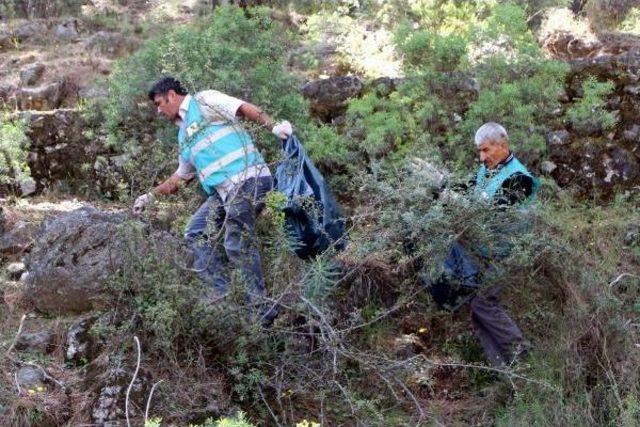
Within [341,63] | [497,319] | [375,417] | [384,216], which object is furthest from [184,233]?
[341,63]

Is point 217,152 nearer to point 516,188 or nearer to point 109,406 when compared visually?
point 109,406

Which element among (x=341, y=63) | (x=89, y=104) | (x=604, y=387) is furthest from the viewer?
(x=341, y=63)

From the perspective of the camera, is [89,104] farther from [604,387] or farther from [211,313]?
[604,387]

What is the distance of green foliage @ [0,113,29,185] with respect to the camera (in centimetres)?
670

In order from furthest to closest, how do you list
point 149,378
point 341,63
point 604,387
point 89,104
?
point 341,63
point 89,104
point 604,387
point 149,378

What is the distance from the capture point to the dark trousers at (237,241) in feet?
13.9

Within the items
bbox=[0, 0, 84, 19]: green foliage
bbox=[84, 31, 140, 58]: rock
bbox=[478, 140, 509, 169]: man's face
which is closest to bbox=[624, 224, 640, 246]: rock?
bbox=[478, 140, 509, 169]: man's face

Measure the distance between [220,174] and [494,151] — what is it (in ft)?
5.59

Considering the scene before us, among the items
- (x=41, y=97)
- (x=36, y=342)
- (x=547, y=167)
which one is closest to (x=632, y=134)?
(x=547, y=167)

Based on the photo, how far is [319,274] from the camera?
12.9ft

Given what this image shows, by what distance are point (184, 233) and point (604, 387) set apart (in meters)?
2.69

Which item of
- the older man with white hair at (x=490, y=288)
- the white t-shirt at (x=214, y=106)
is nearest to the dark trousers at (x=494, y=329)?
the older man with white hair at (x=490, y=288)

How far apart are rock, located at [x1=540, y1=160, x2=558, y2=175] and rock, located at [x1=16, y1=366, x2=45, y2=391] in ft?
14.2

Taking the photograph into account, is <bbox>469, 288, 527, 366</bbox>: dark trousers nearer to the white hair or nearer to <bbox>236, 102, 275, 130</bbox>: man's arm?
the white hair
